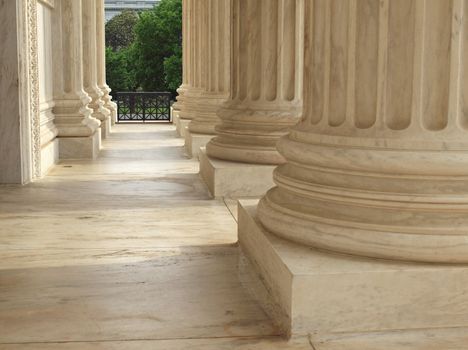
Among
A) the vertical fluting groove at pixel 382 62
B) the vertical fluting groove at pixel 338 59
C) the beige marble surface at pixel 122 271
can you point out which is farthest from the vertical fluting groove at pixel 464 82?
the beige marble surface at pixel 122 271

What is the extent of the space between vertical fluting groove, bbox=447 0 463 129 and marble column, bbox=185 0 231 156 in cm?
2915

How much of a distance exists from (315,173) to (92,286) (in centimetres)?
531

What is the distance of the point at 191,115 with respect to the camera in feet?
180

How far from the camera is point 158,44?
16525 centimetres

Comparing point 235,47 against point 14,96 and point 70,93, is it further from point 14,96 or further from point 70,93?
point 70,93

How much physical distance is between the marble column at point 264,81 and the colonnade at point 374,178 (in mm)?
11326

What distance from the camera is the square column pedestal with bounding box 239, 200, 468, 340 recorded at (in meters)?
13.1

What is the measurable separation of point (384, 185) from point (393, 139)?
2.85 ft

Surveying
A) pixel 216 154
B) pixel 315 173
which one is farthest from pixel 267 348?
pixel 216 154

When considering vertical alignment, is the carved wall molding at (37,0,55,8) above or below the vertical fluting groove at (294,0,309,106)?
above

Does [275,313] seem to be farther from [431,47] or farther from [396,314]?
[431,47]

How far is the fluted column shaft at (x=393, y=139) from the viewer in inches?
542

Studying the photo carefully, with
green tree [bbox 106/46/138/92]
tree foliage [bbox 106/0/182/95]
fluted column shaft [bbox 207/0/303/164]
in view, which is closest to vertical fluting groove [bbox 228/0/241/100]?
fluted column shaft [bbox 207/0/303/164]

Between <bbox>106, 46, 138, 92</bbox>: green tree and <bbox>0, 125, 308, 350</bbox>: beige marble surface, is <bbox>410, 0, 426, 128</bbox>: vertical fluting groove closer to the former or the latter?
<bbox>0, 125, 308, 350</bbox>: beige marble surface
